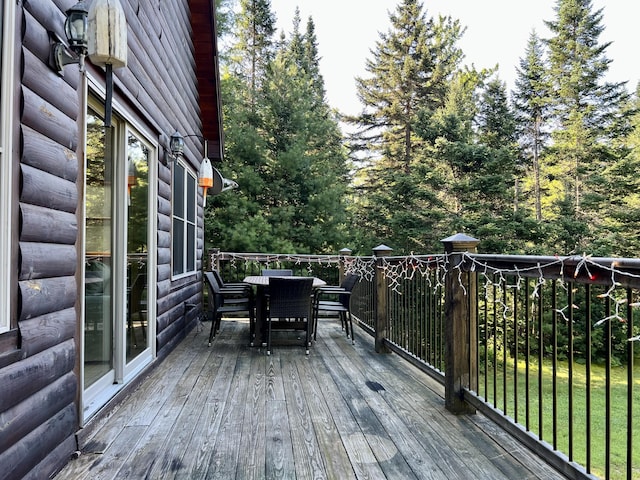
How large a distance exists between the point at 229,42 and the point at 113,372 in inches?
570

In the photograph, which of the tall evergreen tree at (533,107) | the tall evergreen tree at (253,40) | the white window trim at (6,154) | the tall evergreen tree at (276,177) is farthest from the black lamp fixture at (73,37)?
the tall evergreen tree at (533,107)

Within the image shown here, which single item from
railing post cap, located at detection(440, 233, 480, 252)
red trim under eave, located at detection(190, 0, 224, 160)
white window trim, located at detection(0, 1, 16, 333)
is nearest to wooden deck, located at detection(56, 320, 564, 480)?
white window trim, located at detection(0, 1, 16, 333)

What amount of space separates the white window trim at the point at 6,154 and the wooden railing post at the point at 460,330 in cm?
234

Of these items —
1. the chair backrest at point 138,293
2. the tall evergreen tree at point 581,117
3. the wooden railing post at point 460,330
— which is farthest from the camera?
the tall evergreen tree at point 581,117

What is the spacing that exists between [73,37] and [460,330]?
2.64 m

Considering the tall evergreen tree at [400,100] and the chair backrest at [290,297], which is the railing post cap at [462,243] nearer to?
the chair backrest at [290,297]

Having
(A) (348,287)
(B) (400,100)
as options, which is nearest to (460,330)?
(A) (348,287)

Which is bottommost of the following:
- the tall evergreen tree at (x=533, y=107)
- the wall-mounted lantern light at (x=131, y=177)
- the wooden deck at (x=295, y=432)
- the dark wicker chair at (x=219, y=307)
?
the wooden deck at (x=295, y=432)

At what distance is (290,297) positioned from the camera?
440 cm

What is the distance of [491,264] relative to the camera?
2363 millimetres

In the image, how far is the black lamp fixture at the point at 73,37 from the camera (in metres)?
1.94

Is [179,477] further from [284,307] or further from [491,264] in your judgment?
[284,307]

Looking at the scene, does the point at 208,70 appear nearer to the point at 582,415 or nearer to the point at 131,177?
the point at 131,177

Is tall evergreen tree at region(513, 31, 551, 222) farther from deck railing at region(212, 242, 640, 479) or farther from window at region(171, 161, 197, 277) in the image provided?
window at region(171, 161, 197, 277)
